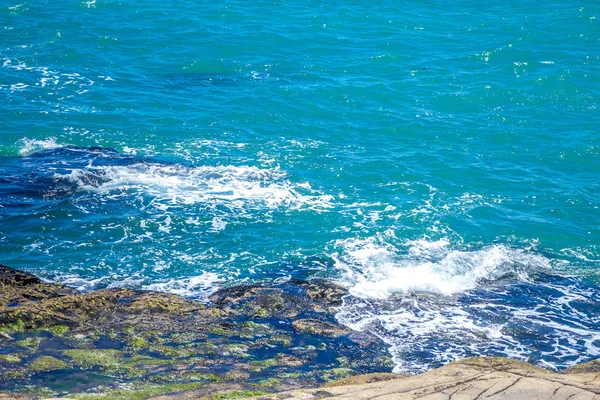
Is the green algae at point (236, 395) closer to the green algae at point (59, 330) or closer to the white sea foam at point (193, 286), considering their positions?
the green algae at point (59, 330)

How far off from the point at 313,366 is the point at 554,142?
23023mm

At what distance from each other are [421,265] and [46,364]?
48.9 ft

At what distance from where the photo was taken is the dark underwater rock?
19.4m

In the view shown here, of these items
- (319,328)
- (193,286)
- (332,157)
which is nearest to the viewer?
(319,328)

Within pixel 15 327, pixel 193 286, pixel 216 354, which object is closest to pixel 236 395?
pixel 216 354

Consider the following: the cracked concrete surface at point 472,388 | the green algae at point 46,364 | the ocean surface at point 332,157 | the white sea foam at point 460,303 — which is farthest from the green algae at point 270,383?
the green algae at point 46,364

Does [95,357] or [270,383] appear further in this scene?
[95,357]

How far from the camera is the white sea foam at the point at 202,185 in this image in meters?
33.9

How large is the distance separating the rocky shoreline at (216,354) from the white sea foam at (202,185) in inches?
290

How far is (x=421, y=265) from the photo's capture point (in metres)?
29.4

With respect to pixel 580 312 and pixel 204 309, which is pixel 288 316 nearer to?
pixel 204 309

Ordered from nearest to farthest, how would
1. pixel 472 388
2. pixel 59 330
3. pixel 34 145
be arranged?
1. pixel 472 388
2. pixel 59 330
3. pixel 34 145

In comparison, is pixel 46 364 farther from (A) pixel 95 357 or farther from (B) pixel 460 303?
(B) pixel 460 303

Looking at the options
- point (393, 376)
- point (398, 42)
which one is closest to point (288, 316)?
point (393, 376)
